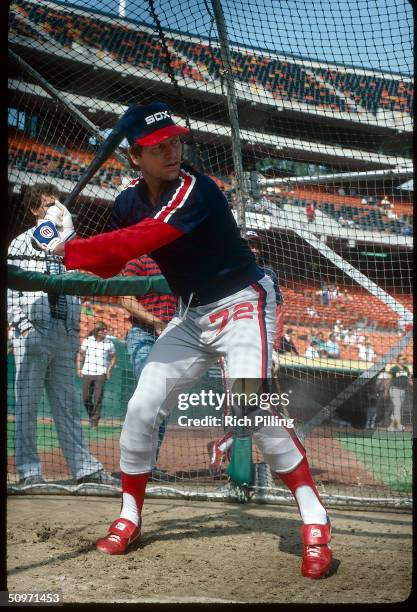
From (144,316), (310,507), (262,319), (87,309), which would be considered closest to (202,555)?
(310,507)

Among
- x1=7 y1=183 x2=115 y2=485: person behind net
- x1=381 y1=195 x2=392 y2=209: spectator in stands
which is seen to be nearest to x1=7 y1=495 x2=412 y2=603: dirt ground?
x1=7 y1=183 x2=115 y2=485: person behind net

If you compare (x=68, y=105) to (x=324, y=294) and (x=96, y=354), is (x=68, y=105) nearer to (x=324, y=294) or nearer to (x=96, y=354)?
(x=96, y=354)

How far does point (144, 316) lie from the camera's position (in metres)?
4.05

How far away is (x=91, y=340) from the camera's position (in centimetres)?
529

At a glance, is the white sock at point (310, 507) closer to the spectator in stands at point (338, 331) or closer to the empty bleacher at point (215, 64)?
the empty bleacher at point (215, 64)

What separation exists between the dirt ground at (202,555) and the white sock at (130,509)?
5.7 inches

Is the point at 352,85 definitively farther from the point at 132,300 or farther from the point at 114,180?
the point at 132,300

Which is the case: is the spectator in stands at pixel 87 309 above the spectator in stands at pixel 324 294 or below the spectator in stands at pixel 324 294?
below

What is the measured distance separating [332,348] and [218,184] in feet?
12.6

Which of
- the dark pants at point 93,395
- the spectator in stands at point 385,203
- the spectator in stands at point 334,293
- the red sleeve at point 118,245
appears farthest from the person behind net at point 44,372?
the spectator in stands at point 385,203

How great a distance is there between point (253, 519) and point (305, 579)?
3.43 feet

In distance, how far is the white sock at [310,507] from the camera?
250 cm

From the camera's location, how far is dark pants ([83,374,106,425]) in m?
4.98

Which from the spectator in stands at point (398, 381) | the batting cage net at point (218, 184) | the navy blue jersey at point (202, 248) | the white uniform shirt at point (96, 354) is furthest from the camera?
the spectator in stands at point (398, 381)
